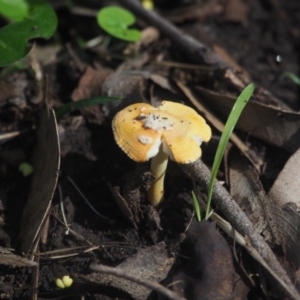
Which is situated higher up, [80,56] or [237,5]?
[237,5]

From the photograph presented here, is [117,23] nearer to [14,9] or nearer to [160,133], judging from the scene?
[14,9]

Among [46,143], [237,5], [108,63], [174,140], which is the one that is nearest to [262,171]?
[174,140]

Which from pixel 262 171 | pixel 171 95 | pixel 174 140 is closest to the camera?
pixel 174 140

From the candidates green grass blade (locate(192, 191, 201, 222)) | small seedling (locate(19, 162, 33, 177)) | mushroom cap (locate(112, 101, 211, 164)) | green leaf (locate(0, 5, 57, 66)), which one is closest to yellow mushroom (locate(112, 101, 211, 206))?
mushroom cap (locate(112, 101, 211, 164))

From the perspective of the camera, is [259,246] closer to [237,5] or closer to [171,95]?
[171,95]

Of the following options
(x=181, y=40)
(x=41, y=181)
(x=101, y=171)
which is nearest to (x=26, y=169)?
(x=41, y=181)

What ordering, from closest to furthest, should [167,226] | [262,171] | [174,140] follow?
[174,140], [167,226], [262,171]

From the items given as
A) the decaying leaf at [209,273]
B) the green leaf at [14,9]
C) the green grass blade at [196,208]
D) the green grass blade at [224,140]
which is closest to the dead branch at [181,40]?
the green leaf at [14,9]

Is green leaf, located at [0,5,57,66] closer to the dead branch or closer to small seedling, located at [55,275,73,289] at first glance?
the dead branch
